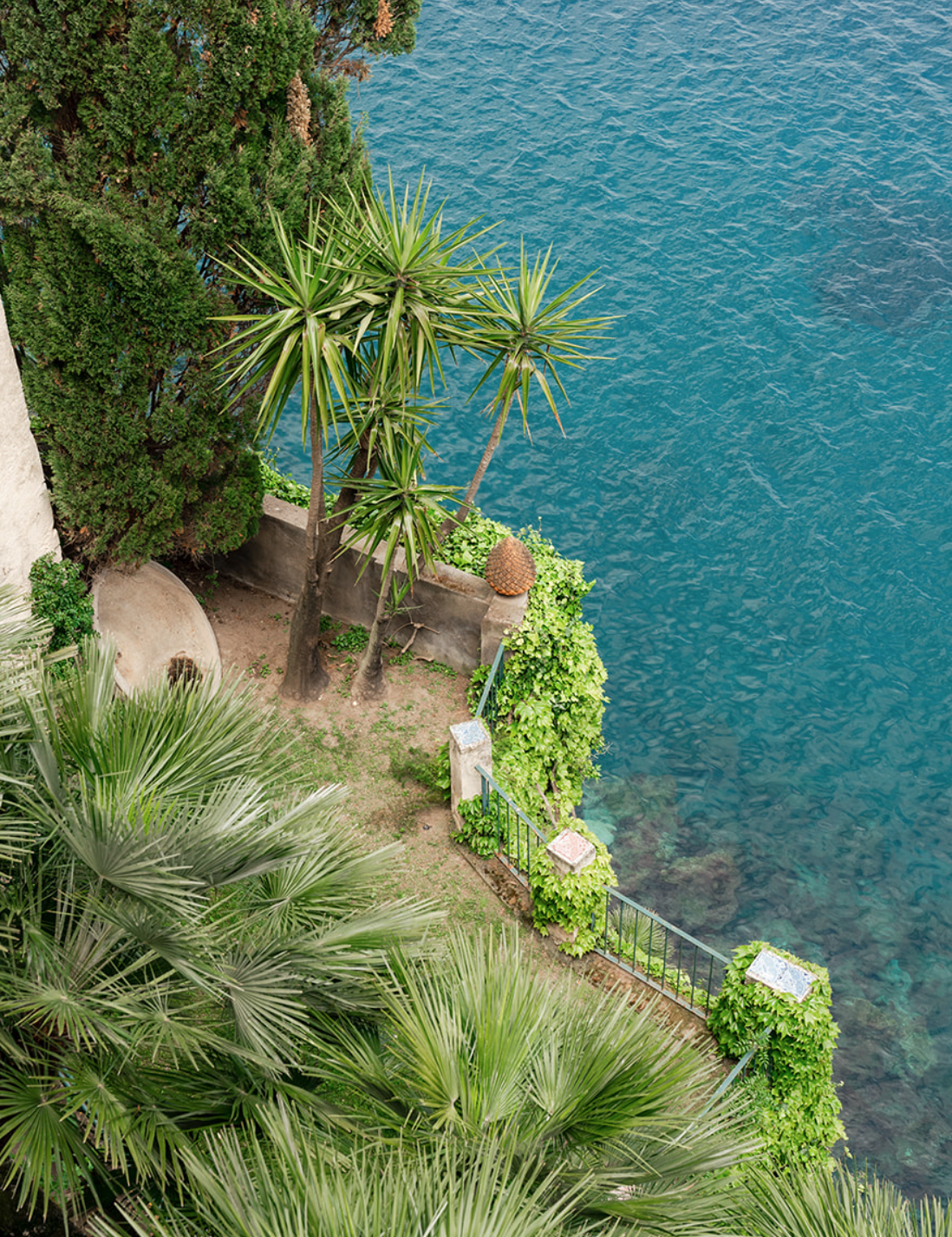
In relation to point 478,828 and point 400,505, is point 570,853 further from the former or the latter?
point 400,505

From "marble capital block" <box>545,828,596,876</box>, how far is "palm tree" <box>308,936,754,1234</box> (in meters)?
4.45

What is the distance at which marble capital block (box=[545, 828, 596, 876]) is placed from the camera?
37.3 feet

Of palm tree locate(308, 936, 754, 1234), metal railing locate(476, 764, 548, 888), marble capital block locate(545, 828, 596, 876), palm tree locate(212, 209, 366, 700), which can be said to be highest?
palm tree locate(212, 209, 366, 700)

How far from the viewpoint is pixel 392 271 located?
11.2 m

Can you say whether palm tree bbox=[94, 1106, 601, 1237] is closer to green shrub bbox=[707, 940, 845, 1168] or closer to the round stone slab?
green shrub bbox=[707, 940, 845, 1168]

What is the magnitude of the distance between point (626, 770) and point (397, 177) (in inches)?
575

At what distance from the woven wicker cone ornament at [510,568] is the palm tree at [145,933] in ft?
20.8

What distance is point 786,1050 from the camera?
1038 centimetres

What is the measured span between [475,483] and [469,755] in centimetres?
315

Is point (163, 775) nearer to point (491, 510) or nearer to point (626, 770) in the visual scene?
point (626, 770)

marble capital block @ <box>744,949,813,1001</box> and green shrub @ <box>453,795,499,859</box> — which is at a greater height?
marble capital block @ <box>744,949,813,1001</box>

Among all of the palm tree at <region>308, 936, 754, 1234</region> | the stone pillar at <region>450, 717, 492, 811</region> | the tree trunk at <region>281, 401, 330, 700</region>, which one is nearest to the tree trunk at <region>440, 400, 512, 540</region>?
the tree trunk at <region>281, 401, 330, 700</region>

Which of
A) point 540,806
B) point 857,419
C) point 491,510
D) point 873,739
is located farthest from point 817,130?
point 540,806

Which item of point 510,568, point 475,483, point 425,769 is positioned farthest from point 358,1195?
point 475,483
